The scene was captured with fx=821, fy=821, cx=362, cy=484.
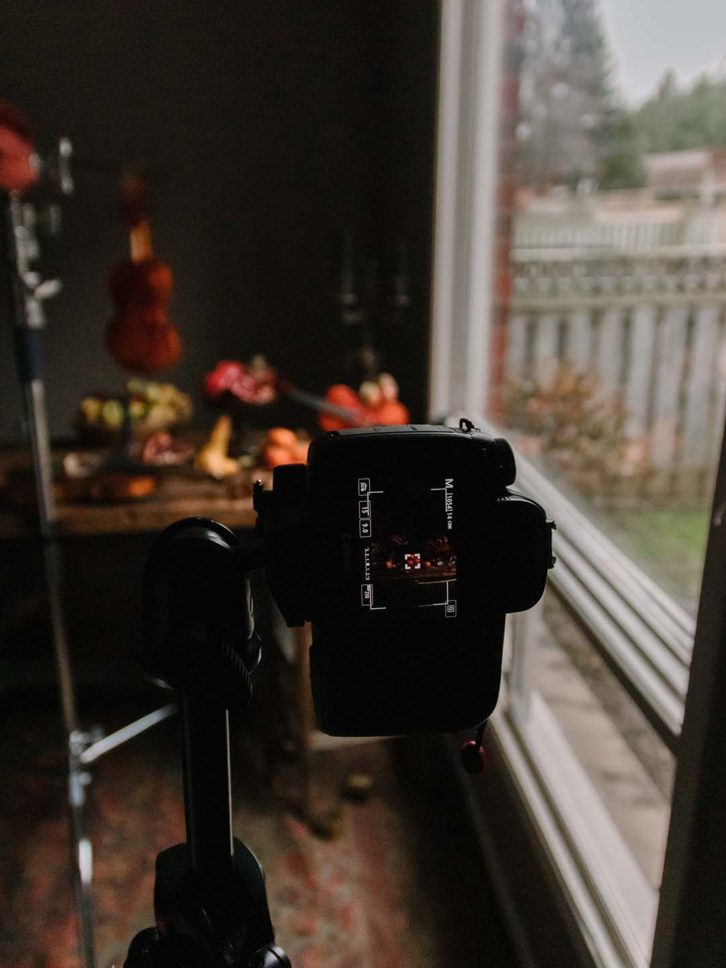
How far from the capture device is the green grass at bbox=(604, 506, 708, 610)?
2.57 meters

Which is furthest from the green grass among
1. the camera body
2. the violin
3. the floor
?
the camera body

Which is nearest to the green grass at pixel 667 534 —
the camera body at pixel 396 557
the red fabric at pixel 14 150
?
the red fabric at pixel 14 150

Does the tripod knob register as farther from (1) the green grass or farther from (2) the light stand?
(1) the green grass

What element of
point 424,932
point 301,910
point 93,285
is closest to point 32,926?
point 301,910

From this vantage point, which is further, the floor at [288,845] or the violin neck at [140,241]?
the violin neck at [140,241]

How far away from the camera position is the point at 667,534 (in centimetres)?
274

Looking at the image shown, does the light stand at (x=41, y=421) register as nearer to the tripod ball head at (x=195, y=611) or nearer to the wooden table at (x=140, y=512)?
the wooden table at (x=140, y=512)

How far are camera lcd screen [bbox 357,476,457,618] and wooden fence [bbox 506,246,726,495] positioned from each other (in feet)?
6.14

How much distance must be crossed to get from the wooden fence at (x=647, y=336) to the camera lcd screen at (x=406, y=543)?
1.87 meters

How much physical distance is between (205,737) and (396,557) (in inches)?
8.2

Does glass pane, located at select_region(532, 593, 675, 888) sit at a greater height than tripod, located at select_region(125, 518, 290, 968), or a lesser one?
lesser

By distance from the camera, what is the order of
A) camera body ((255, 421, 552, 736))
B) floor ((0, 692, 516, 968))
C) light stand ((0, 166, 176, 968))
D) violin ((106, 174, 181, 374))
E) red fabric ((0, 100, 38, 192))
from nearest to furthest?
camera body ((255, 421, 552, 736))
red fabric ((0, 100, 38, 192))
light stand ((0, 166, 176, 968))
floor ((0, 692, 516, 968))
violin ((106, 174, 181, 374))

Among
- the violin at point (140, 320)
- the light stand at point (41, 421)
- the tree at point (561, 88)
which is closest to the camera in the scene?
the light stand at point (41, 421)

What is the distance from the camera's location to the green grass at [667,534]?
257 cm
